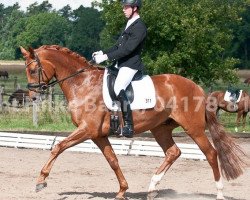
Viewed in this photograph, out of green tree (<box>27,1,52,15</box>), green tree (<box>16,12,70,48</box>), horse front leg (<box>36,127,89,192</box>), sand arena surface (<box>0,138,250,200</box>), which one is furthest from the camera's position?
green tree (<box>27,1,52,15</box>)

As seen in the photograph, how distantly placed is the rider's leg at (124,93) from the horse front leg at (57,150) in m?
0.54

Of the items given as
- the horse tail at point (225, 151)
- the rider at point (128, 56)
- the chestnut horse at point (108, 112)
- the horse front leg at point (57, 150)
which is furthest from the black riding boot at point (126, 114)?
the horse tail at point (225, 151)

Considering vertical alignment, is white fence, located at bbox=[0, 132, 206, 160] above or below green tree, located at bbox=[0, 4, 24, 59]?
above

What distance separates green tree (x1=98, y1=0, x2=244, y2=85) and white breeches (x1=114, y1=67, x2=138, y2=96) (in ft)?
48.4

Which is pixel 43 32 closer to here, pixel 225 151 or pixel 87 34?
pixel 87 34

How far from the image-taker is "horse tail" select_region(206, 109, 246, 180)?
7.83 m

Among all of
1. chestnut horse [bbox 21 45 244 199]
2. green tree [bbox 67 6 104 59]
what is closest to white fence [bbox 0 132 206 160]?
chestnut horse [bbox 21 45 244 199]

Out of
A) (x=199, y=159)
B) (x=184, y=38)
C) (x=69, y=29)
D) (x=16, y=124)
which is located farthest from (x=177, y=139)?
(x=69, y=29)

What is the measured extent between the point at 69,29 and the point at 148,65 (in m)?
94.4

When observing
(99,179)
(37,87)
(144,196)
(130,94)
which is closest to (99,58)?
(130,94)

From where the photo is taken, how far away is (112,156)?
7.65m

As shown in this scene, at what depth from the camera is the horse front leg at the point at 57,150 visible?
7.08 metres

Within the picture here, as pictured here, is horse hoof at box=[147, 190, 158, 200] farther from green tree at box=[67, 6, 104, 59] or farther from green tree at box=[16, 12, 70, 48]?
green tree at box=[16, 12, 70, 48]

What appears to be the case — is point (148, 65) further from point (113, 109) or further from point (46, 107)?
point (113, 109)
